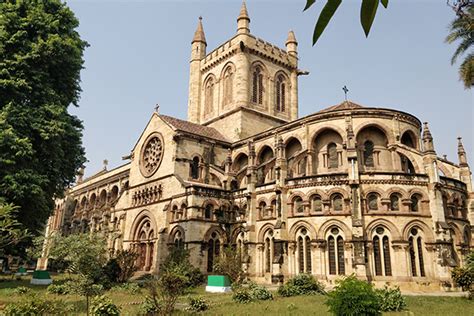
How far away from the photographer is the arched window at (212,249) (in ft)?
103

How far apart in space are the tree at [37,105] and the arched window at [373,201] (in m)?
21.5

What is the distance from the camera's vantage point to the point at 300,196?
29.1m

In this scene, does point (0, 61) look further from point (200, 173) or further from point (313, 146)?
point (313, 146)

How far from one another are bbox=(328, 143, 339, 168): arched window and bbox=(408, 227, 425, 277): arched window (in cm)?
866

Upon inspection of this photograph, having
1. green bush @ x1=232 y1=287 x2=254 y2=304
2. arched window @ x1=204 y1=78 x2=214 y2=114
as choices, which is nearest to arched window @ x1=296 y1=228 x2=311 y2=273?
green bush @ x1=232 y1=287 x2=254 y2=304

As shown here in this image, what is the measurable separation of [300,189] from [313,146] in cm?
601

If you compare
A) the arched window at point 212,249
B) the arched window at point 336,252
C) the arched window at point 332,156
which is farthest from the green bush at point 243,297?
the arched window at point 332,156

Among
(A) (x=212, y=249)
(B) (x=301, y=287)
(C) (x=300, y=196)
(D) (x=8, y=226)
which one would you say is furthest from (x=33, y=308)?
(A) (x=212, y=249)

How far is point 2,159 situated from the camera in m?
22.2

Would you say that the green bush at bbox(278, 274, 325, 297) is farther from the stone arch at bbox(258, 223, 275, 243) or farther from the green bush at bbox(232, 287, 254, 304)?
the stone arch at bbox(258, 223, 275, 243)

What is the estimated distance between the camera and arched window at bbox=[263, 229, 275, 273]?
29845 mm

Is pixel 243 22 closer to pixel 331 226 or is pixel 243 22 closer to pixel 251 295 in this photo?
pixel 331 226

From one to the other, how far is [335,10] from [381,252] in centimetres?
2706

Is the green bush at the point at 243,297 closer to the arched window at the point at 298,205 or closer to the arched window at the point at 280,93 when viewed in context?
the arched window at the point at 298,205
